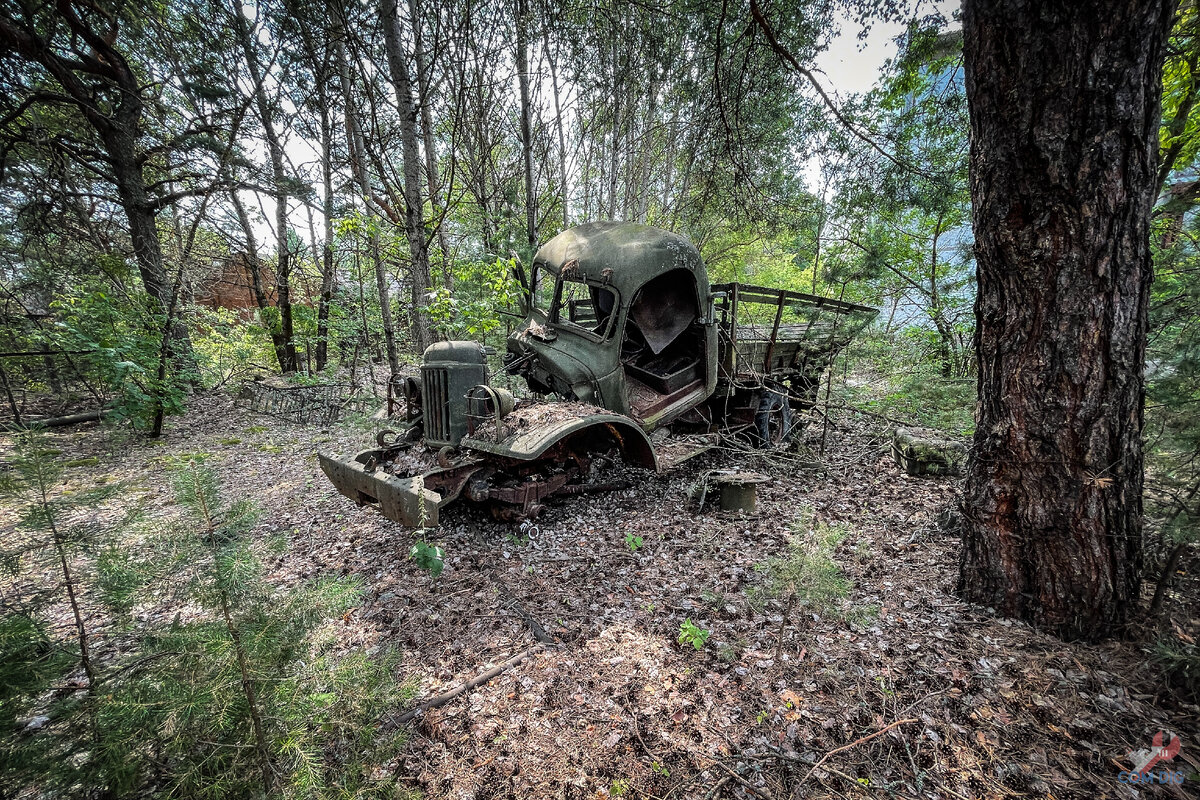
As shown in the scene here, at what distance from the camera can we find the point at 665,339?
16.9 ft

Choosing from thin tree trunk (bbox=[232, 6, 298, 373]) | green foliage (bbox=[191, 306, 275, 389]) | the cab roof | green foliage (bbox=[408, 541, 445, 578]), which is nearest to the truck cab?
the cab roof

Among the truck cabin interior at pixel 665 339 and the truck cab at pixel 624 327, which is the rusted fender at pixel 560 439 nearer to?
the truck cab at pixel 624 327

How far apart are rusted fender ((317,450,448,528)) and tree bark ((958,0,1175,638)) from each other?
135 inches

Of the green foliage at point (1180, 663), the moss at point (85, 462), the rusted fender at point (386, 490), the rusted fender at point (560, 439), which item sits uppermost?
the rusted fender at point (560, 439)

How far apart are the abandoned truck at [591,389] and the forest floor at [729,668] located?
24.6 inches

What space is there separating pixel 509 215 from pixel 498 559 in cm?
850

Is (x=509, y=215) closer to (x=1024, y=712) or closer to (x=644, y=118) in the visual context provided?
(x=644, y=118)

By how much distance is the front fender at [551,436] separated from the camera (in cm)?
348

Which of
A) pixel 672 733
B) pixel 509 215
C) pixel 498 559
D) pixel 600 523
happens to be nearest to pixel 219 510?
pixel 672 733

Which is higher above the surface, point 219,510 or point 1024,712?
point 219,510

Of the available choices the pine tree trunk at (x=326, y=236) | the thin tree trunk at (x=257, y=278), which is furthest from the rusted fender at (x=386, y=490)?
the thin tree trunk at (x=257, y=278)

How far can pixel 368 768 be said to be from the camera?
1620 mm

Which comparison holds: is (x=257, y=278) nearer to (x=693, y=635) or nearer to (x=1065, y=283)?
(x=693, y=635)

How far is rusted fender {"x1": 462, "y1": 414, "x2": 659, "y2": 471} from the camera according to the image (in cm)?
347
